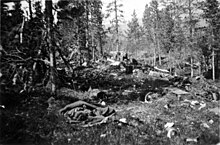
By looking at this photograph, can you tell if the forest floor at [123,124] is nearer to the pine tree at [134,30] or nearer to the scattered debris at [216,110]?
the scattered debris at [216,110]

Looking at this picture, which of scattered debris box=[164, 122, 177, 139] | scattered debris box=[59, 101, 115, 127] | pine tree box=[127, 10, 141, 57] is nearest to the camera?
scattered debris box=[164, 122, 177, 139]

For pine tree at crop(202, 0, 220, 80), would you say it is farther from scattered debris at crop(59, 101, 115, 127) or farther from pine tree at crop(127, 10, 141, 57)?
pine tree at crop(127, 10, 141, 57)

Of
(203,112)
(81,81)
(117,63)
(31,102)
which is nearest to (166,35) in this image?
(117,63)

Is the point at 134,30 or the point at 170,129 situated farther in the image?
the point at 134,30

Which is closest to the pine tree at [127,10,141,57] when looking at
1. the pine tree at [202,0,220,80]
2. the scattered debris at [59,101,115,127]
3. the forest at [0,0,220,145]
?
the pine tree at [202,0,220,80]

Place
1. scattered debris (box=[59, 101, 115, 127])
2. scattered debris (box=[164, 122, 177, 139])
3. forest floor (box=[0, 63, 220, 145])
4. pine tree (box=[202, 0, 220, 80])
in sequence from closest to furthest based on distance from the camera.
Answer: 1. forest floor (box=[0, 63, 220, 145])
2. scattered debris (box=[164, 122, 177, 139])
3. scattered debris (box=[59, 101, 115, 127])
4. pine tree (box=[202, 0, 220, 80])

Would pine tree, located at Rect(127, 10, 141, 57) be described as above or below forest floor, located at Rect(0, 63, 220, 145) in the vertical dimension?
above

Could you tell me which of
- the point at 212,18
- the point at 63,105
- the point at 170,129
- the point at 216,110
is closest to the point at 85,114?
the point at 63,105

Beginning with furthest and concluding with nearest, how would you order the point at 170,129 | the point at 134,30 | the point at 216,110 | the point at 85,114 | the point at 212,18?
the point at 134,30 → the point at 212,18 → the point at 216,110 → the point at 85,114 → the point at 170,129

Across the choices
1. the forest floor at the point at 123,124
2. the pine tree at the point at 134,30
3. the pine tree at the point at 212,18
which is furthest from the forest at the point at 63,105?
the pine tree at the point at 134,30

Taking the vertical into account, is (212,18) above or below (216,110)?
above

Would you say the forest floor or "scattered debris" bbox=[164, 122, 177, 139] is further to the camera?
"scattered debris" bbox=[164, 122, 177, 139]

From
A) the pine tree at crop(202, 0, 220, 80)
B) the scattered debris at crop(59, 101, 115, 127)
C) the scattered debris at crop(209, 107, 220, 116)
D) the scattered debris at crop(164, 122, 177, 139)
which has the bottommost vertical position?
the scattered debris at crop(164, 122, 177, 139)

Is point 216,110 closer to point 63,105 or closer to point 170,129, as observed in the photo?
point 170,129
